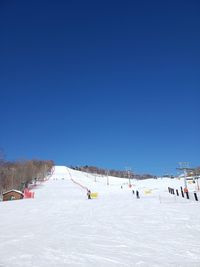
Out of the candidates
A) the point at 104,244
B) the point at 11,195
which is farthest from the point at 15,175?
the point at 104,244

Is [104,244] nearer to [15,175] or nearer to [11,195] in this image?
[11,195]

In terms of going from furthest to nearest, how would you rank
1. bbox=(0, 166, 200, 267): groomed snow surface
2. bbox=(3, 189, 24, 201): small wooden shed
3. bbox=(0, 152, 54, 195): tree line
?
bbox=(0, 152, 54, 195): tree line < bbox=(3, 189, 24, 201): small wooden shed < bbox=(0, 166, 200, 267): groomed snow surface

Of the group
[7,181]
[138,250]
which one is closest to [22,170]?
[7,181]

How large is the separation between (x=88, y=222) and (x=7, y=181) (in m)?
67.2

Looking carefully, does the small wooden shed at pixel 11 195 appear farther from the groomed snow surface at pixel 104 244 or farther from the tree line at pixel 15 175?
the groomed snow surface at pixel 104 244

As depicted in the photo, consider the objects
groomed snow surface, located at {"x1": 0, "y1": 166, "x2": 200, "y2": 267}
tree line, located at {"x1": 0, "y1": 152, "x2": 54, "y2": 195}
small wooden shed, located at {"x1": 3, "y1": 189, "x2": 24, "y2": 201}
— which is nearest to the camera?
groomed snow surface, located at {"x1": 0, "y1": 166, "x2": 200, "y2": 267}

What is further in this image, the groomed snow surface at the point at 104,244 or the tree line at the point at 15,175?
the tree line at the point at 15,175

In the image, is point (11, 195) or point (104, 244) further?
point (11, 195)

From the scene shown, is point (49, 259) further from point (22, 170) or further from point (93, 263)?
point (22, 170)

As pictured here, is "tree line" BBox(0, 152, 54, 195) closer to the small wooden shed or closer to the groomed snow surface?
the small wooden shed

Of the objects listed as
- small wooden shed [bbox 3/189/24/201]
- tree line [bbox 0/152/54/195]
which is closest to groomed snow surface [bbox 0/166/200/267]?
small wooden shed [bbox 3/189/24/201]

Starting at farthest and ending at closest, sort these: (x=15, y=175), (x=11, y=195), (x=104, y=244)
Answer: (x=15, y=175)
(x=11, y=195)
(x=104, y=244)

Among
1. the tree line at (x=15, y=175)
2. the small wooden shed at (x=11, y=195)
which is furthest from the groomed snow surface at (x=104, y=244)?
the tree line at (x=15, y=175)

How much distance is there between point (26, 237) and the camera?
1070cm
